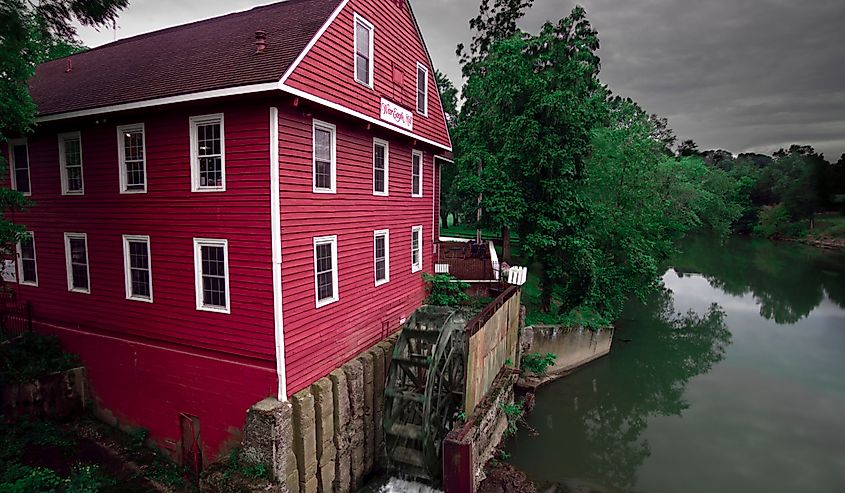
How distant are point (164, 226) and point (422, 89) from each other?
815cm

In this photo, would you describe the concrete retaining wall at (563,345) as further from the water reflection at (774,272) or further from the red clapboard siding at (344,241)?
the water reflection at (774,272)

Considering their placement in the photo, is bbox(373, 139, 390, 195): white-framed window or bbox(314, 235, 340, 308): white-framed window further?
bbox(373, 139, 390, 195): white-framed window

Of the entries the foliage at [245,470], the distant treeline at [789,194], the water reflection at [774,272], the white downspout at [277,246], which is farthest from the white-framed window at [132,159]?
the distant treeline at [789,194]

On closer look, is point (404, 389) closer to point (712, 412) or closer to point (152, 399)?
point (152, 399)

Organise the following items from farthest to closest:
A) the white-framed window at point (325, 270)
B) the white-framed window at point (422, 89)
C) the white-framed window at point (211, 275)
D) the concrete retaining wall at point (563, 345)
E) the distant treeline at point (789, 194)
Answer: the distant treeline at point (789, 194)
the concrete retaining wall at point (563, 345)
the white-framed window at point (422, 89)
the white-framed window at point (325, 270)
the white-framed window at point (211, 275)

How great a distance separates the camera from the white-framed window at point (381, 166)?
36.6ft

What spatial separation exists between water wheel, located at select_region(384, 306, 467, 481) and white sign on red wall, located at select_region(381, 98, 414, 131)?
5175 millimetres

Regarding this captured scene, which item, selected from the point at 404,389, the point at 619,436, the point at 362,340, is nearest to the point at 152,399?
the point at 362,340

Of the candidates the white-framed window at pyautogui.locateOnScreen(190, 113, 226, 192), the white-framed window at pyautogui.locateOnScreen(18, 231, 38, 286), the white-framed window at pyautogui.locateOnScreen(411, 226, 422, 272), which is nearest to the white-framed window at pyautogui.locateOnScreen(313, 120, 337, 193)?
the white-framed window at pyautogui.locateOnScreen(190, 113, 226, 192)

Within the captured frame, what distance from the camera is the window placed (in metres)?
9.64

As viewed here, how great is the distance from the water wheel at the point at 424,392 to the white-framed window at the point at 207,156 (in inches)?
216

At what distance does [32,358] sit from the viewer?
397 inches

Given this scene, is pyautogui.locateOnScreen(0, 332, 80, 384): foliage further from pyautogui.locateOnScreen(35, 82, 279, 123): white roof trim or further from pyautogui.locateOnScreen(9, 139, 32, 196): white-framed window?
pyautogui.locateOnScreen(35, 82, 279, 123): white roof trim

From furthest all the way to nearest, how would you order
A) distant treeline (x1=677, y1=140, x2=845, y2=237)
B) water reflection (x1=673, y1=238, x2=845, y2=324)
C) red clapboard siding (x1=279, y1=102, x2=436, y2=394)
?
1. distant treeline (x1=677, y1=140, x2=845, y2=237)
2. water reflection (x1=673, y1=238, x2=845, y2=324)
3. red clapboard siding (x1=279, y1=102, x2=436, y2=394)
